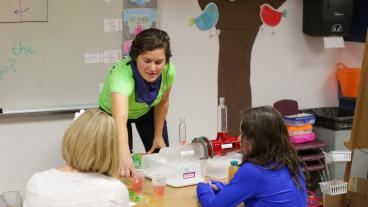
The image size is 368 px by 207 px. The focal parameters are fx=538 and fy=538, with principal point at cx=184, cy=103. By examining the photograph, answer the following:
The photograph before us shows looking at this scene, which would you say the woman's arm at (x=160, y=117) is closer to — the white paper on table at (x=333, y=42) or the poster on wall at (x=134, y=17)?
the poster on wall at (x=134, y=17)

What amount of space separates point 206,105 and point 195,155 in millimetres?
1622

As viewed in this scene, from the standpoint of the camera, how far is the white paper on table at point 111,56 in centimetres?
365

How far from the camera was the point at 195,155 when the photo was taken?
8.34ft

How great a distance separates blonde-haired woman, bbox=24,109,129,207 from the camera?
5.71ft

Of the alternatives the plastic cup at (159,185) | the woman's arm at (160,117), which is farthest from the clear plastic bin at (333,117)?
the plastic cup at (159,185)

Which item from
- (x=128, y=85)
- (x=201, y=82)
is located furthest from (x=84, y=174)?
(x=201, y=82)

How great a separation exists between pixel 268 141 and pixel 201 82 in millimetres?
1932

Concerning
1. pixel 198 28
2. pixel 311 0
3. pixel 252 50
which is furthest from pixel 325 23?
pixel 198 28

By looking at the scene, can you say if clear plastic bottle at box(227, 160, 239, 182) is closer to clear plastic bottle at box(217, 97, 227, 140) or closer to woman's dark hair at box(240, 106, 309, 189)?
woman's dark hair at box(240, 106, 309, 189)

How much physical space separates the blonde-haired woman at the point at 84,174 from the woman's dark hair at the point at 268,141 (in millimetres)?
629

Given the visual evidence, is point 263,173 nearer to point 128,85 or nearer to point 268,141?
point 268,141

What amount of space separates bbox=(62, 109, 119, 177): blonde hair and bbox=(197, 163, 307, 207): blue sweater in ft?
1.70

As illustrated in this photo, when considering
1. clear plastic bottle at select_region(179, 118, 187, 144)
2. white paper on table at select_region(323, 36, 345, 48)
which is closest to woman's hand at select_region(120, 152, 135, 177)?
clear plastic bottle at select_region(179, 118, 187, 144)

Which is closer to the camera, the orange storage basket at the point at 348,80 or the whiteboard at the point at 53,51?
the whiteboard at the point at 53,51
